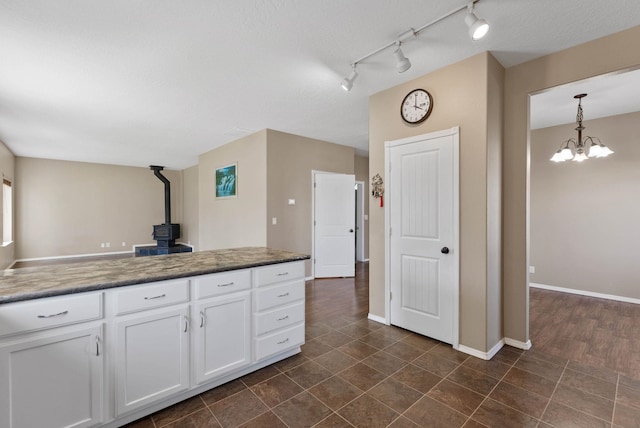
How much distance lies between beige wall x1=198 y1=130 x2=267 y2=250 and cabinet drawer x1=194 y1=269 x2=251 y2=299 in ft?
8.42

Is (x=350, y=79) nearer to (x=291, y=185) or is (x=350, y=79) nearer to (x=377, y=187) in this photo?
(x=377, y=187)

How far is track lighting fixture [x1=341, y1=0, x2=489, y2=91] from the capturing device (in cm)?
178

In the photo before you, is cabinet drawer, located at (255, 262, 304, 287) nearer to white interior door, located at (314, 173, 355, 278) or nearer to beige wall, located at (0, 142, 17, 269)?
white interior door, located at (314, 173, 355, 278)

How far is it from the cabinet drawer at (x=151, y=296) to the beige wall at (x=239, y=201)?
2.85 m

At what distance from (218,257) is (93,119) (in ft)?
11.8

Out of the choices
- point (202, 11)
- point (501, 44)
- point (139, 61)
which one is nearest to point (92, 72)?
point (139, 61)

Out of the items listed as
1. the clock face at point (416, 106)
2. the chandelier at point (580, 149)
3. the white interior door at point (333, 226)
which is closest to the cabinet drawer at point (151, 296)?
the clock face at point (416, 106)

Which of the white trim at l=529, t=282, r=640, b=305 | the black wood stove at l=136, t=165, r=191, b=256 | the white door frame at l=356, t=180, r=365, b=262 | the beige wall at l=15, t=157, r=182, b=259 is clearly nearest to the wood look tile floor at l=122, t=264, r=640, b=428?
the white trim at l=529, t=282, r=640, b=305

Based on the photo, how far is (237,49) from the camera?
2.44 metres

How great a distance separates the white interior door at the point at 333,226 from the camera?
5.37m

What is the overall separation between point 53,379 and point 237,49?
2.56 meters

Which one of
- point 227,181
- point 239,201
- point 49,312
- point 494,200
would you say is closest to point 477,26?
point 494,200

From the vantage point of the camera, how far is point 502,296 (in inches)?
109

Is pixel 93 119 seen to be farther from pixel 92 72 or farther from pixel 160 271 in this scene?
pixel 160 271
